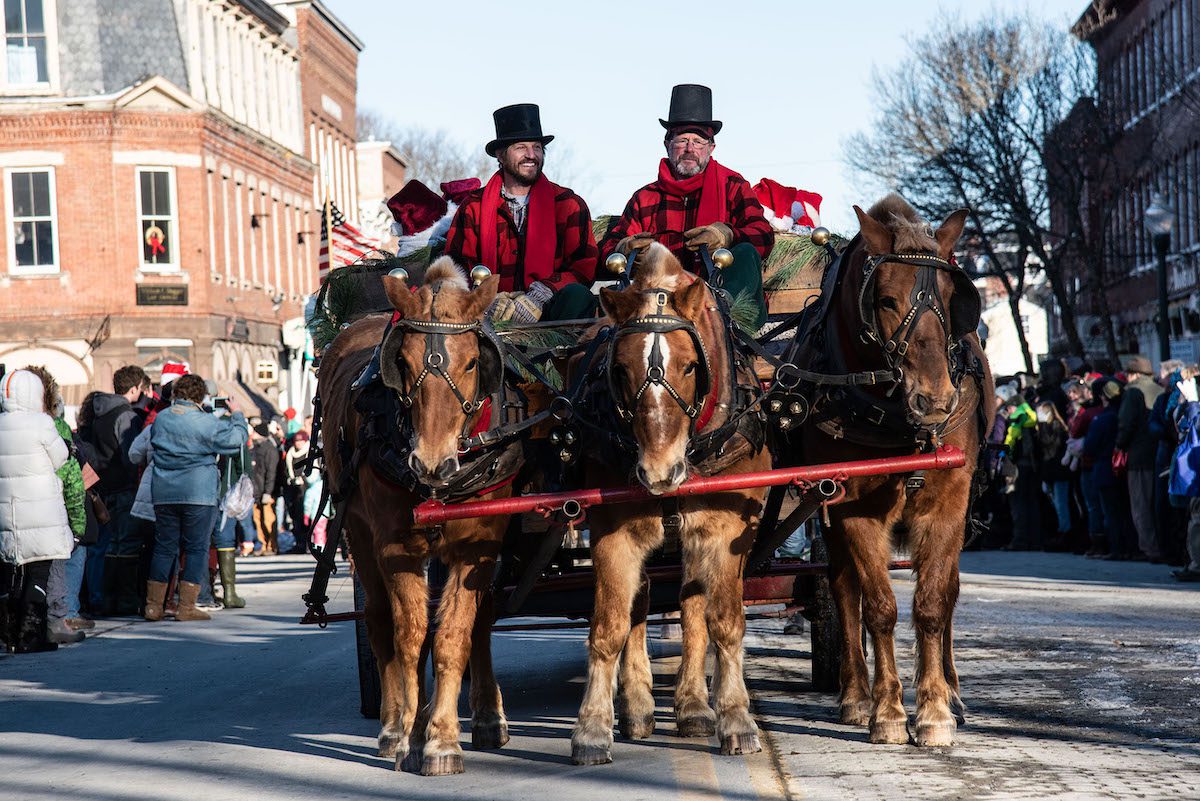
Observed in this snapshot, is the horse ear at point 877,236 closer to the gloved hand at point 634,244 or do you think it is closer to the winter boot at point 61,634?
the gloved hand at point 634,244

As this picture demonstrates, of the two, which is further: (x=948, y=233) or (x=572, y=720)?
(x=572, y=720)

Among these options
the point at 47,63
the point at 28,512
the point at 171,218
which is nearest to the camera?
the point at 28,512

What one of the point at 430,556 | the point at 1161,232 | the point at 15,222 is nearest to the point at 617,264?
the point at 430,556

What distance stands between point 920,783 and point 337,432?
11.0ft

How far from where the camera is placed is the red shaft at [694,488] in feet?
→ 25.0

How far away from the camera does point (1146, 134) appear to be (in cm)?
4141

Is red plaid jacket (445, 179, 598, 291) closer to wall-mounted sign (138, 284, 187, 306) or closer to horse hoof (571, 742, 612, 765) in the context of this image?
horse hoof (571, 742, 612, 765)

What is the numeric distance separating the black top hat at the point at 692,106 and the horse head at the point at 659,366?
2.42 meters

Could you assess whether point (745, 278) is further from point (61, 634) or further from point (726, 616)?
point (61, 634)

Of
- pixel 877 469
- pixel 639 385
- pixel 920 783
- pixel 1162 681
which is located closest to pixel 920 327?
pixel 877 469

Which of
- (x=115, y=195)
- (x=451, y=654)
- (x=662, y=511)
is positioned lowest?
(x=451, y=654)

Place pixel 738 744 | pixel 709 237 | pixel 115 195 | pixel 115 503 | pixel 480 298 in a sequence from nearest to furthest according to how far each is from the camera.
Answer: pixel 480 298 → pixel 738 744 → pixel 709 237 → pixel 115 503 → pixel 115 195

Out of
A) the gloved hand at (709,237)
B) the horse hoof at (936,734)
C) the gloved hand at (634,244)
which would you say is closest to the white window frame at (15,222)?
the gloved hand at (709,237)

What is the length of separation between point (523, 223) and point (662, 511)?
111 inches
